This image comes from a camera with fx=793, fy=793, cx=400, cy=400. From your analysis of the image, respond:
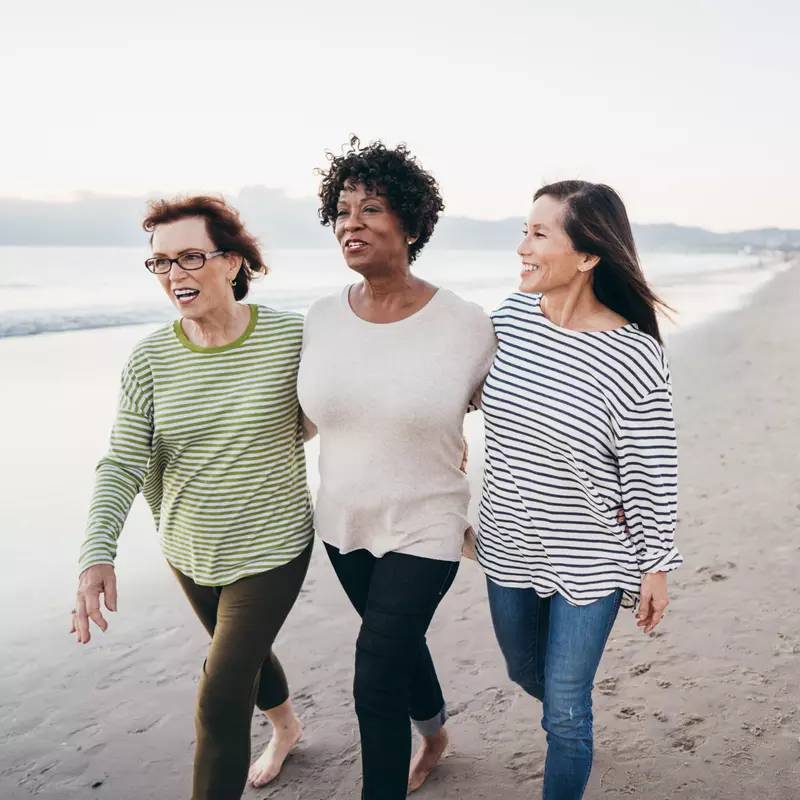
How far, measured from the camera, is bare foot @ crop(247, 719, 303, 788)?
3162 mm

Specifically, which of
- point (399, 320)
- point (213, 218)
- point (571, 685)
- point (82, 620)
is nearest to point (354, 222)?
point (399, 320)

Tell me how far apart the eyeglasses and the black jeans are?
46.1 inches

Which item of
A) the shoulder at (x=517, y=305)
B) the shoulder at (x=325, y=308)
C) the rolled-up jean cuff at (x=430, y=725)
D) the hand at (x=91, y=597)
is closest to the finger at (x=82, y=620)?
the hand at (x=91, y=597)

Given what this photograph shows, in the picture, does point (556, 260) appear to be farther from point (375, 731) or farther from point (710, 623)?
point (710, 623)

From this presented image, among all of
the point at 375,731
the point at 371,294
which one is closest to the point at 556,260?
the point at 371,294

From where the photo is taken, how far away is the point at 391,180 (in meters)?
2.76

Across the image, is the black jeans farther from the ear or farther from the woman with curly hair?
the ear

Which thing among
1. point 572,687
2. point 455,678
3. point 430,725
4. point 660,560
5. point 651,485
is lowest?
point 455,678

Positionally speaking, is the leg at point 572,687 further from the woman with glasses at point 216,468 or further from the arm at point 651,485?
the woman with glasses at point 216,468

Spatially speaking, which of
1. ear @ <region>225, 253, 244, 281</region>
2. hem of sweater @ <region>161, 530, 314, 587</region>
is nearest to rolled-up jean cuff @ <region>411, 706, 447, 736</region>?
hem of sweater @ <region>161, 530, 314, 587</region>

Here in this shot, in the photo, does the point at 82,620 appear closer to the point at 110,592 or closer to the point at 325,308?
the point at 110,592

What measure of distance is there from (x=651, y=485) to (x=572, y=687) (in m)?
0.67

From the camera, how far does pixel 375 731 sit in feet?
8.31

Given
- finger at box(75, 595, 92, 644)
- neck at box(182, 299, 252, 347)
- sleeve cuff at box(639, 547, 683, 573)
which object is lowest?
finger at box(75, 595, 92, 644)
